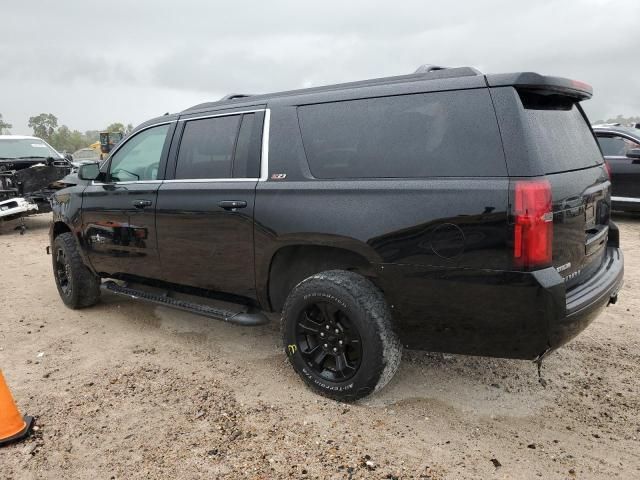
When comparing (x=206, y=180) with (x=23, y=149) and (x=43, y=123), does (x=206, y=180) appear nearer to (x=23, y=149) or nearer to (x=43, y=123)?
(x=23, y=149)

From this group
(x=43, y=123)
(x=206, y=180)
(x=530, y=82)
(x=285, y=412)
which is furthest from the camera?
(x=43, y=123)

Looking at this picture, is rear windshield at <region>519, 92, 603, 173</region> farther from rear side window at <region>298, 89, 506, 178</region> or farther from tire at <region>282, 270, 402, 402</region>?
tire at <region>282, 270, 402, 402</region>

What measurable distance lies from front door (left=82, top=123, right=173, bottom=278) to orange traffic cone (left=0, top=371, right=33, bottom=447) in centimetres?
152

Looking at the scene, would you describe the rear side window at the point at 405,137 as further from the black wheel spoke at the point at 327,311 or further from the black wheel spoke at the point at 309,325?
the black wheel spoke at the point at 309,325

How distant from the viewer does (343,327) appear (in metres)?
3.08

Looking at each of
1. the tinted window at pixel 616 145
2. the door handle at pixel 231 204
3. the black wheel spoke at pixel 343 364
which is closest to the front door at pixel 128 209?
the door handle at pixel 231 204

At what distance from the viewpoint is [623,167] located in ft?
30.0

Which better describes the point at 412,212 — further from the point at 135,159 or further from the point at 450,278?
the point at 135,159

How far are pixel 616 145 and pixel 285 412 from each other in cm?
879

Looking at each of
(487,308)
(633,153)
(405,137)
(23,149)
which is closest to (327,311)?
(487,308)

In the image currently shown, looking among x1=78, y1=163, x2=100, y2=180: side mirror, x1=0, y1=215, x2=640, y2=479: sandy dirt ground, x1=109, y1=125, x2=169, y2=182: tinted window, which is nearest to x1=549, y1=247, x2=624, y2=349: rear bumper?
x1=0, y1=215, x2=640, y2=479: sandy dirt ground

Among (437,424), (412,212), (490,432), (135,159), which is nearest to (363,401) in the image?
(437,424)

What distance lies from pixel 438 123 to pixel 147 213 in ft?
7.94

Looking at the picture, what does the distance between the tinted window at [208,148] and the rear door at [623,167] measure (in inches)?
303
